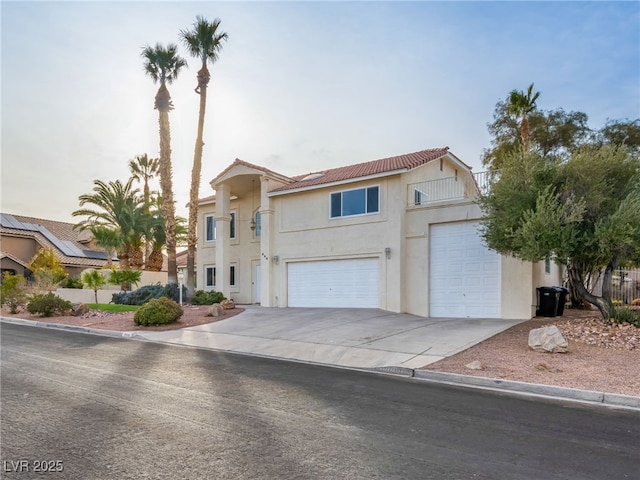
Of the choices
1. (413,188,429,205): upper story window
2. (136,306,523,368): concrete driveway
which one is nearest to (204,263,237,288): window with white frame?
(136,306,523,368): concrete driveway

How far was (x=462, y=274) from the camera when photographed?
57.9ft

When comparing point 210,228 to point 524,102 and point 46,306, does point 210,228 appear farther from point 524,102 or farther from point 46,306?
point 524,102

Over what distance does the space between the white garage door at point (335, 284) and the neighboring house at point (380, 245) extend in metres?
0.05

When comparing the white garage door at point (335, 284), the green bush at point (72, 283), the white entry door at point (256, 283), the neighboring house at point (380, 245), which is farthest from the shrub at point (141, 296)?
the white garage door at point (335, 284)

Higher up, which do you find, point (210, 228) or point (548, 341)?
point (210, 228)

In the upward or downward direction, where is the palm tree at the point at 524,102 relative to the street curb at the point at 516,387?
upward

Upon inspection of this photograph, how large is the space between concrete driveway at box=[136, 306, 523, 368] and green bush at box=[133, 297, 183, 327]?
123 centimetres

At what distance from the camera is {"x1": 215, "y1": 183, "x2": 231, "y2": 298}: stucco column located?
83.0ft

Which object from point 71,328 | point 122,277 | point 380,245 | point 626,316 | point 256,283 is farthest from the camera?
point 122,277

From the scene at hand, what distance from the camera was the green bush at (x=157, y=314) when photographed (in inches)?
655

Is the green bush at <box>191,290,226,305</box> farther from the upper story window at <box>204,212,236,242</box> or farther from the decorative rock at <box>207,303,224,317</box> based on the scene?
the upper story window at <box>204,212,236,242</box>

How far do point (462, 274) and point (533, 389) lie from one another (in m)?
10.0

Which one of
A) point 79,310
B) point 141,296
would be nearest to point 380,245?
point 141,296

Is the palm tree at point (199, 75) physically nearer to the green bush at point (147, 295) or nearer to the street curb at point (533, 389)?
the green bush at point (147, 295)
